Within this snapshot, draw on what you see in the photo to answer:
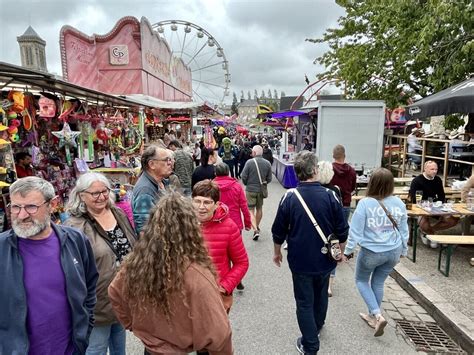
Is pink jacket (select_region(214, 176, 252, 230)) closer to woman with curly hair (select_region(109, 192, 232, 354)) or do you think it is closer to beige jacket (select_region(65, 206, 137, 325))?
beige jacket (select_region(65, 206, 137, 325))

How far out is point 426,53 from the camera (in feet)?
27.0

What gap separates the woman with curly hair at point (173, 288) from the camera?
4.69ft

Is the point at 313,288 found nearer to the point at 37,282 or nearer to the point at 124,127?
the point at 37,282

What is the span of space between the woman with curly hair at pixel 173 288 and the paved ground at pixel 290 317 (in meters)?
1.70

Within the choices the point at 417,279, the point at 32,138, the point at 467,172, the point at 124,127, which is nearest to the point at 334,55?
the point at 467,172

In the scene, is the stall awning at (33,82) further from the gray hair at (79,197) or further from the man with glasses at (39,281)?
the man with glasses at (39,281)

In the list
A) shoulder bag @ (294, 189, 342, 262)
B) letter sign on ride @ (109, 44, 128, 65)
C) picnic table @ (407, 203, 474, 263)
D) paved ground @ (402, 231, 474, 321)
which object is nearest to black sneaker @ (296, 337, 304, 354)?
shoulder bag @ (294, 189, 342, 262)

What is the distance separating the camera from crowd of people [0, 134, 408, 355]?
1.47m

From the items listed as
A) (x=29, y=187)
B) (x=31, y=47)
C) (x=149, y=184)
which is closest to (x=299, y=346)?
(x=149, y=184)

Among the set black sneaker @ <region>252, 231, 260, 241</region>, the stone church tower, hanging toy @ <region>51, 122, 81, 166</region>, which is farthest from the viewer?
the stone church tower

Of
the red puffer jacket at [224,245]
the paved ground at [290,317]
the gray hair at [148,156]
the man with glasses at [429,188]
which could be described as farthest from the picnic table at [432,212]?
the gray hair at [148,156]

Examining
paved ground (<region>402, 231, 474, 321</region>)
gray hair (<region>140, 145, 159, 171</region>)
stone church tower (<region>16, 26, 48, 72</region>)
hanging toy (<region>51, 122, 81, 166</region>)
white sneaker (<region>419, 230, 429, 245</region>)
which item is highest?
stone church tower (<region>16, 26, 48, 72</region>)

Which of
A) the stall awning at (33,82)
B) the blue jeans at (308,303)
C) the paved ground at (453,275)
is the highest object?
the stall awning at (33,82)

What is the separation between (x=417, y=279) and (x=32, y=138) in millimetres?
5281
